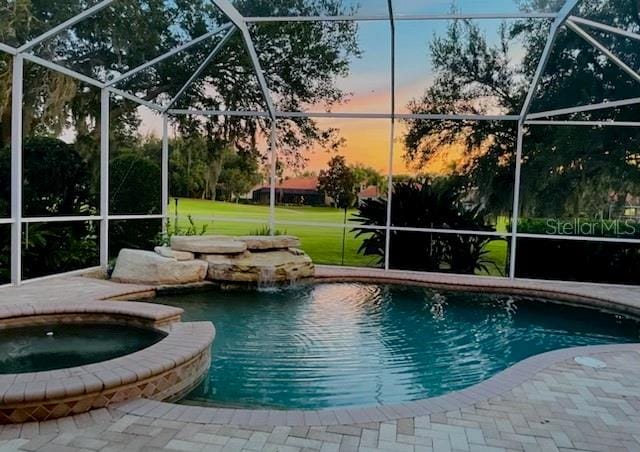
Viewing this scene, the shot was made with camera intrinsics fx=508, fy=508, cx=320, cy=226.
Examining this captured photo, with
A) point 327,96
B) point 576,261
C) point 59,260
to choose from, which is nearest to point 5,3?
point 59,260

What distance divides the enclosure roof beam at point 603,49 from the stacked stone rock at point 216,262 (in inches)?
210

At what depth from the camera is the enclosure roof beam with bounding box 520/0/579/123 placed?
235 inches

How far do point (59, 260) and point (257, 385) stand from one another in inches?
201

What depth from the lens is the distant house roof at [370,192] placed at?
33.7 feet

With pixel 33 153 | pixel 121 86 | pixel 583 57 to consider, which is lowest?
pixel 33 153

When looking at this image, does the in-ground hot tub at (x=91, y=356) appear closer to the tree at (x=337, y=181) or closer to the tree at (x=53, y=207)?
the tree at (x=53, y=207)

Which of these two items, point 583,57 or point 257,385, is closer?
point 257,385

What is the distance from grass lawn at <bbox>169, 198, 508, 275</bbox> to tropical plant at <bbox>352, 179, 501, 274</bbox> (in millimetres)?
359

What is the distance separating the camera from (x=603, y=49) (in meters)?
7.02

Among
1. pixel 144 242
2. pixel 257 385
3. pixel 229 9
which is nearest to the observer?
pixel 257 385

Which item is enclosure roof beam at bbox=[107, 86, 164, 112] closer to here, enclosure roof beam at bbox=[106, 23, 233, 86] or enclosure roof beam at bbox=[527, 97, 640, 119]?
enclosure roof beam at bbox=[106, 23, 233, 86]

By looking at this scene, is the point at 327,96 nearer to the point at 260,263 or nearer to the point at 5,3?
the point at 260,263

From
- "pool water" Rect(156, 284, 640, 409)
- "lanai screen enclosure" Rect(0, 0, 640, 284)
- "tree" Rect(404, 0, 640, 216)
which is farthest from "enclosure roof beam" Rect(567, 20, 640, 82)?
"pool water" Rect(156, 284, 640, 409)

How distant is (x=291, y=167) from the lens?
417 inches
